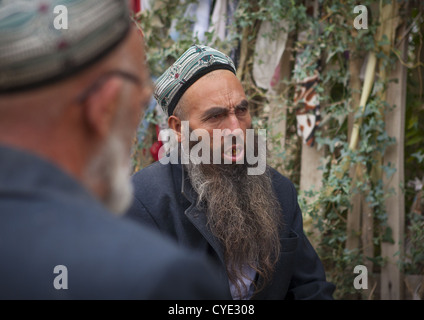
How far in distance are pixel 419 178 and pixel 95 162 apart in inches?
144

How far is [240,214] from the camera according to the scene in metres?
2.59

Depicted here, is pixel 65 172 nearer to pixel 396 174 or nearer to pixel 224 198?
pixel 224 198

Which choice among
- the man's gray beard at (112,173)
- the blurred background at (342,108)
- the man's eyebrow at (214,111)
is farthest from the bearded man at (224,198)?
the man's gray beard at (112,173)

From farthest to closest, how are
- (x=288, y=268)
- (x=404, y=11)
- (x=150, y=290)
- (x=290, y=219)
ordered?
(x=404, y=11)
(x=290, y=219)
(x=288, y=268)
(x=150, y=290)

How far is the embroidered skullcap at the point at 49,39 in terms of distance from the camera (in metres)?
0.89

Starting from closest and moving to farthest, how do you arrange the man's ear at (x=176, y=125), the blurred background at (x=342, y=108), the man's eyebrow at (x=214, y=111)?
the man's eyebrow at (x=214, y=111) → the man's ear at (x=176, y=125) → the blurred background at (x=342, y=108)

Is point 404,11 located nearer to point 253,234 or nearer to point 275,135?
point 275,135

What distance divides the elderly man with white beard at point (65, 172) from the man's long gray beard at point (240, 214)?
1506 mm

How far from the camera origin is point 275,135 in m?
4.13

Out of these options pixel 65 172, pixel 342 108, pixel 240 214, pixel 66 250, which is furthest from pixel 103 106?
pixel 342 108

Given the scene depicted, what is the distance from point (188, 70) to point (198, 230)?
831mm

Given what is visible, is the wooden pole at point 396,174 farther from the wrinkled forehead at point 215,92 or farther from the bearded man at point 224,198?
the wrinkled forehead at point 215,92

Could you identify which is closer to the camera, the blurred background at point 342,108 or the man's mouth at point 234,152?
the man's mouth at point 234,152

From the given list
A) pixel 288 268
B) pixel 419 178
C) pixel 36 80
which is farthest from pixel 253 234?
pixel 419 178
